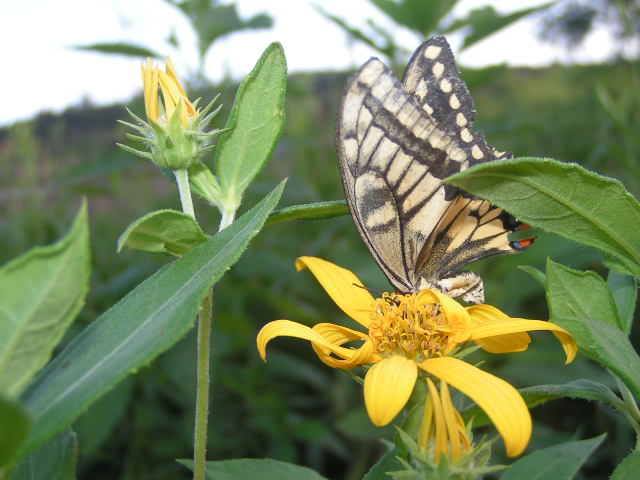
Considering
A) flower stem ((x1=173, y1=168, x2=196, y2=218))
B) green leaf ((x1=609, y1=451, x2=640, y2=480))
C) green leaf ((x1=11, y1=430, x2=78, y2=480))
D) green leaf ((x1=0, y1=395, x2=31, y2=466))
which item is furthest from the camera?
flower stem ((x1=173, y1=168, x2=196, y2=218))

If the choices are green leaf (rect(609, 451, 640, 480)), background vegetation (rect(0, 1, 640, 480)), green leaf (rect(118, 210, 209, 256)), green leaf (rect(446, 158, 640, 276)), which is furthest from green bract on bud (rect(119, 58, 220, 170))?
background vegetation (rect(0, 1, 640, 480))

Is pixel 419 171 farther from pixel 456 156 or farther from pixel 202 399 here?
pixel 202 399

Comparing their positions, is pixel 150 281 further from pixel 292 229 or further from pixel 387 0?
pixel 292 229

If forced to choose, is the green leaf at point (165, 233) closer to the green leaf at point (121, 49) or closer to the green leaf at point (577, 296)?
the green leaf at point (577, 296)

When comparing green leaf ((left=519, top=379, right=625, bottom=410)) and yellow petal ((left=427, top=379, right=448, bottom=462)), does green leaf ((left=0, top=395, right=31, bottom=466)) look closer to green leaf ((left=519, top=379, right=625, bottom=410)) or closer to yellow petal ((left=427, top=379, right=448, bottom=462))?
yellow petal ((left=427, top=379, right=448, bottom=462))

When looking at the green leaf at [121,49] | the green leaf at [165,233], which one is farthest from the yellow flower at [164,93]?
the green leaf at [121,49]

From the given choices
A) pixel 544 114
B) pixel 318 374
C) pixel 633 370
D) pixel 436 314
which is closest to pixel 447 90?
pixel 436 314

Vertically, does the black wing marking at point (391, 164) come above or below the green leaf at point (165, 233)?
above
